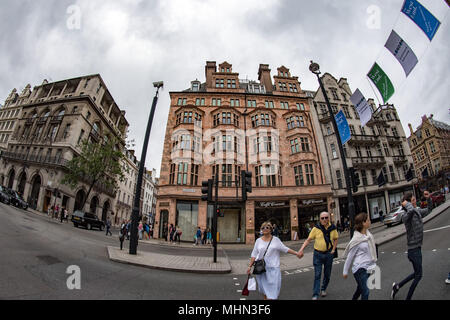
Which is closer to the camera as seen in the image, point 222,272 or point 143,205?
point 222,272

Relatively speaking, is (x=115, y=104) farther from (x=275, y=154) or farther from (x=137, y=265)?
(x=137, y=265)

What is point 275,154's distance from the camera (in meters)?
23.2

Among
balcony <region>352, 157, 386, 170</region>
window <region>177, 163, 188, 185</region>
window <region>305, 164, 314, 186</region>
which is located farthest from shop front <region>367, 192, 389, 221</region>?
window <region>177, 163, 188, 185</region>

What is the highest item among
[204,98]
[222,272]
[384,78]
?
[204,98]

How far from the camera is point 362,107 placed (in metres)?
8.99

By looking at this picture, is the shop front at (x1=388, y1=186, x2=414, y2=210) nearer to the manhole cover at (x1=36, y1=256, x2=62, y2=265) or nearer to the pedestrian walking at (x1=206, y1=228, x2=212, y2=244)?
the pedestrian walking at (x1=206, y1=228, x2=212, y2=244)

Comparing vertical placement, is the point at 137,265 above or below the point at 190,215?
below

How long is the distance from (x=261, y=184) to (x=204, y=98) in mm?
14201

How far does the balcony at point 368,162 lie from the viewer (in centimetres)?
2668

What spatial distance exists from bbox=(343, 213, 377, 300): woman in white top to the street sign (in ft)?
23.3

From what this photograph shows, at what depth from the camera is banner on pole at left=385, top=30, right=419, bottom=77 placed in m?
6.48
